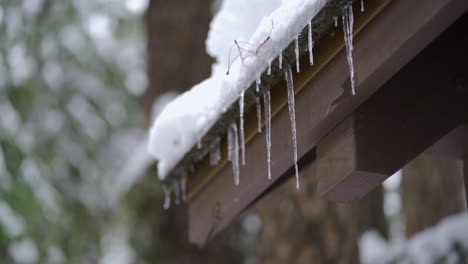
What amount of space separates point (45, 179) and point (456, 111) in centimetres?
424

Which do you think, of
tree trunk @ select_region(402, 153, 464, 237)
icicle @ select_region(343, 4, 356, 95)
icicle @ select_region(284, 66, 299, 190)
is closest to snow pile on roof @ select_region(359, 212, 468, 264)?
icicle @ select_region(284, 66, 299, 190)

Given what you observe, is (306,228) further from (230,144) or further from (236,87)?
(236,87)

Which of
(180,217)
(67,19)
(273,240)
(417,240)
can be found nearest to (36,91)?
→ (67,19)

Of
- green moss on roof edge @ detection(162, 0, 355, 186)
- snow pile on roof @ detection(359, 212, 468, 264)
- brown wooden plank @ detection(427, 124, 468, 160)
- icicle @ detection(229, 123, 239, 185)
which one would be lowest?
snow pile on roof @ detection(359, 212, 468, 264)

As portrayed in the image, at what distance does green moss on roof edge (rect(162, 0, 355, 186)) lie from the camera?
135 cm

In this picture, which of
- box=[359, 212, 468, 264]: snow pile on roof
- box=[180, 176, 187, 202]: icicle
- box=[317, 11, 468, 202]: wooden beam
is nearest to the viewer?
box=[317, 11, 468, 202]: wooden beam

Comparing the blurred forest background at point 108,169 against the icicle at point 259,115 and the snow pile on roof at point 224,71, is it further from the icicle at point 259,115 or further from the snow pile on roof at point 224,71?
the icicle at point 259,115

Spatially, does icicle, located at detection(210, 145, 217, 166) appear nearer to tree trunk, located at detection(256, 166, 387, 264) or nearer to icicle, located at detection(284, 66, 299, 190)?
icicle, located at detection(284, 66, 299, 190)

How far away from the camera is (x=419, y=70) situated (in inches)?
61.4

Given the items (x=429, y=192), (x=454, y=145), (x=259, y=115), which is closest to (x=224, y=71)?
(x=259, y=115)

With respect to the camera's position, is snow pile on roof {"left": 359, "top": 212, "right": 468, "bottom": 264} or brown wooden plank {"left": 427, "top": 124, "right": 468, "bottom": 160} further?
snow pile on roof {"left": 359, "top": 212, "right": 468, "bottom": 264}

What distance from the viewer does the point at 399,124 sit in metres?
1.52

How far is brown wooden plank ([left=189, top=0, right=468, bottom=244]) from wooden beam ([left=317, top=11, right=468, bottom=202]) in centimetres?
7

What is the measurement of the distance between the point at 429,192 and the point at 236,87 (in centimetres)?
377
